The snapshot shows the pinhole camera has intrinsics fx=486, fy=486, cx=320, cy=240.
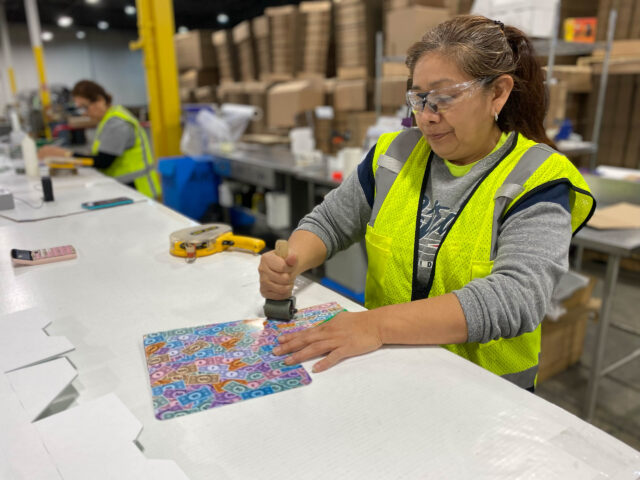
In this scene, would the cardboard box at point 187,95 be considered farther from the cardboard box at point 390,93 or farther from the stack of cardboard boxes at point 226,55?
the cardboard box at point 390,93

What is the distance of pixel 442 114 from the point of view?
110 cm

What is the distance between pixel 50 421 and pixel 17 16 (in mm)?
14244

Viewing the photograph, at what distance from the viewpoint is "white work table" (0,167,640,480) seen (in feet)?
2.25

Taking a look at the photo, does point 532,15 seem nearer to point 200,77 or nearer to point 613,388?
point 613,388

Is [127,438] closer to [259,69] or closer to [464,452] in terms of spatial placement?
[464,452]

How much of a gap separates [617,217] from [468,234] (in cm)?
148

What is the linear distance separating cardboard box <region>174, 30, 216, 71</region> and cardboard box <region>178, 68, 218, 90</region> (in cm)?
8

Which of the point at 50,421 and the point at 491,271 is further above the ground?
the point at 491,271

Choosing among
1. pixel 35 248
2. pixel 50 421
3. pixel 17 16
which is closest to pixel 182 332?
pixel 50 421

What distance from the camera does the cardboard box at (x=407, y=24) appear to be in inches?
140

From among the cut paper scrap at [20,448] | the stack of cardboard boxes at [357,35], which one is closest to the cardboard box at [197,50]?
the stack of cardboard boxes at [357,35]

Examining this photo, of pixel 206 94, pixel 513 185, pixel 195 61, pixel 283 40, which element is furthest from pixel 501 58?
pixel 195 61

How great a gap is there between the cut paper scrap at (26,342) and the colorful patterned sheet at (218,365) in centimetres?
18

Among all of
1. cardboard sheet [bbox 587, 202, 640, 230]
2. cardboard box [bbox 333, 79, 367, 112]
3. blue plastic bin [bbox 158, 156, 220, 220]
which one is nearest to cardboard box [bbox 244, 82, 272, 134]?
cardboard box [bbox 333, 79, 367, 112]
